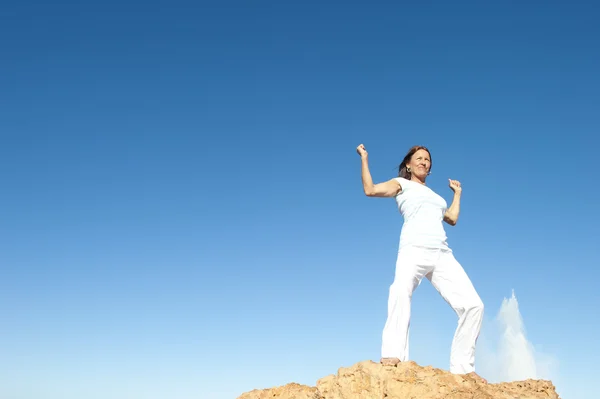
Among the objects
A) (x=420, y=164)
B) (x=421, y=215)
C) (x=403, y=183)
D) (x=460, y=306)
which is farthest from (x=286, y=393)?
(x=420, y=164)

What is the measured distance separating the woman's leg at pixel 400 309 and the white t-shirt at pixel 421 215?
27 centimetres

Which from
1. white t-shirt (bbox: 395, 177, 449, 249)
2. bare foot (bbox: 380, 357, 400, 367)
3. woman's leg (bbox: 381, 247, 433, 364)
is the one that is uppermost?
white t-shirt (bbox: 395, 177, 449, 249)

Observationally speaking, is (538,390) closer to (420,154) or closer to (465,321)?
(465,321)

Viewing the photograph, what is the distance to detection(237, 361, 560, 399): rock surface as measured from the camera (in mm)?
6328

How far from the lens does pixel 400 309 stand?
6926mm

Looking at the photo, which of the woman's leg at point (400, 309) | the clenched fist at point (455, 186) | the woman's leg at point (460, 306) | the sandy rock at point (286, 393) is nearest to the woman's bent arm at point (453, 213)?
the clenched fist at point (455, 186)

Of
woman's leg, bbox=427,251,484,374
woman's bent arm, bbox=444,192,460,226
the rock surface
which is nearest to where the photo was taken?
the rock surface

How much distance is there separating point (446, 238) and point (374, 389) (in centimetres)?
231

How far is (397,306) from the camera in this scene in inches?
273

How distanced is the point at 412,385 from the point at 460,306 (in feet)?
4.65

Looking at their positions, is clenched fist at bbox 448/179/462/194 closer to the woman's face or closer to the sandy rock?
the woman's face

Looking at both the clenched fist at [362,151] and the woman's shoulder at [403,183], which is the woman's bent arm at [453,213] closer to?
the woman's shoulder at [403,183]

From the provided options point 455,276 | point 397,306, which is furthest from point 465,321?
point 397,306

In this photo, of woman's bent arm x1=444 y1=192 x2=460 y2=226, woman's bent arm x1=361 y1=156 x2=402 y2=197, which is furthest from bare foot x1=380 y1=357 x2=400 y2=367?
woman's bent arm x1=444 y1=192 x2=460 y2=226
